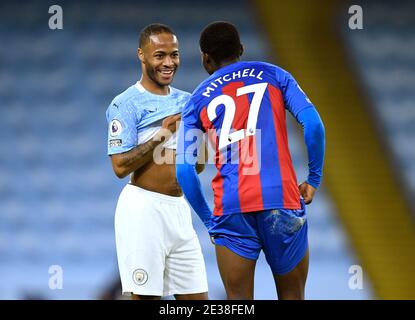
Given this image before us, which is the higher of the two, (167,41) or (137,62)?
(137,62)

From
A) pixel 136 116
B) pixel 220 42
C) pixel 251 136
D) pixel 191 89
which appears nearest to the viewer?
pixel 251 136

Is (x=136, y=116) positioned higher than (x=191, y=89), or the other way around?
(x=191, y=89)

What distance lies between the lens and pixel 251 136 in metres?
3.59

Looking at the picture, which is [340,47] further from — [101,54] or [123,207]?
[123,207]

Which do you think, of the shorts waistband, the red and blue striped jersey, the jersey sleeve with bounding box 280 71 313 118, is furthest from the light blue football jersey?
the jersey sleeve with bounding box 280 71 313 118

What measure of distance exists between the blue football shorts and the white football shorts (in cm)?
73

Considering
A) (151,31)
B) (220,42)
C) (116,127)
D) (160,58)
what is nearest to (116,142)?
(116,127)

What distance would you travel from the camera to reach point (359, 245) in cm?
689

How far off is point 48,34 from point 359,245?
121 inches

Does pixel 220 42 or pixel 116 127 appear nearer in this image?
pixel 220 42

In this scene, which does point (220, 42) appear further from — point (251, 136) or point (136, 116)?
point (136, 116)

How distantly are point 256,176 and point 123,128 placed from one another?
38.1 inches

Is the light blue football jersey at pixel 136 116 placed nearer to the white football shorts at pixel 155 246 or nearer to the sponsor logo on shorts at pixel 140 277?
the white football shorts at pixel 155 246
